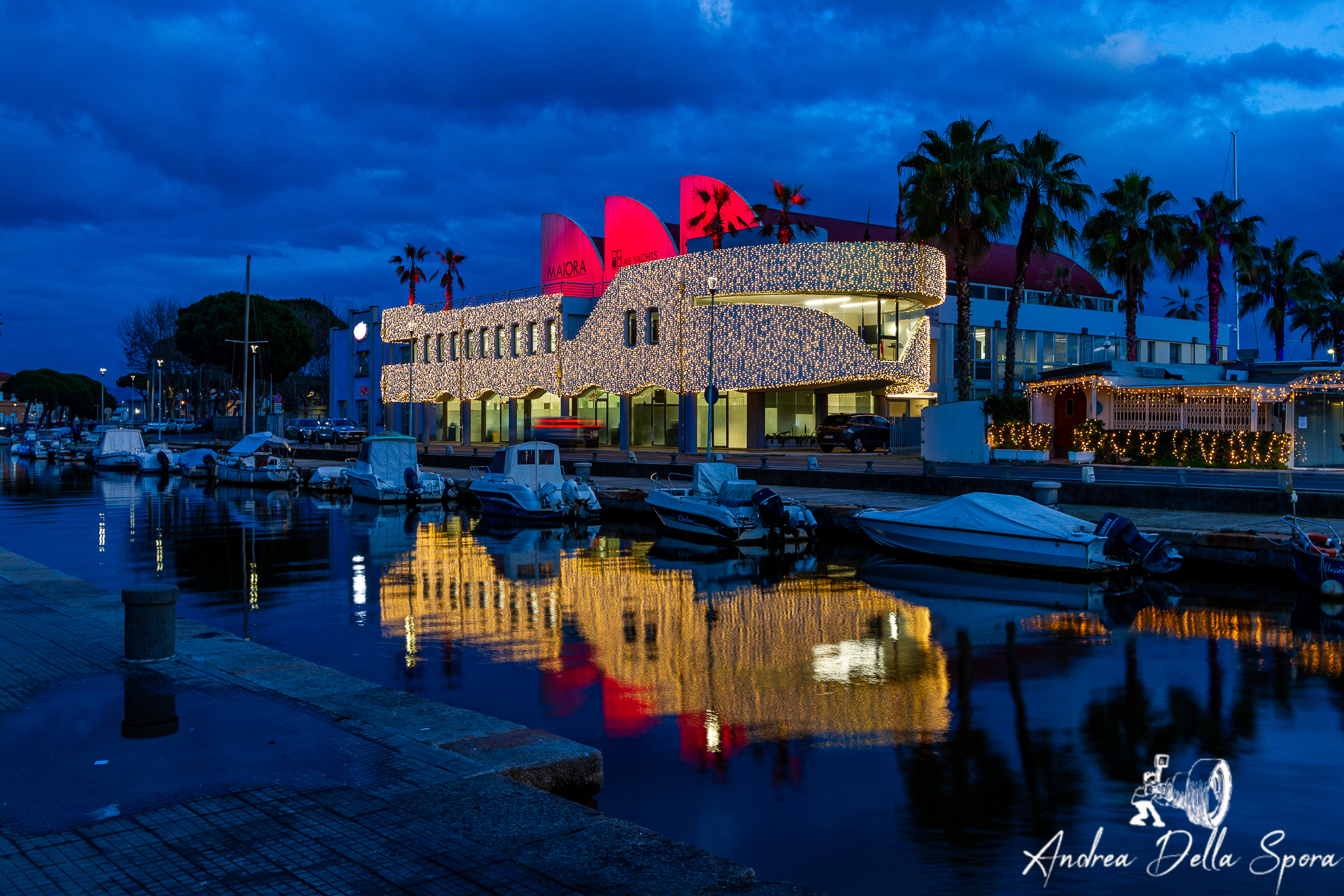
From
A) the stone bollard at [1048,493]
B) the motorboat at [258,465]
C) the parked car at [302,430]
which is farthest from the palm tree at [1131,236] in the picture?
the parked car at [302,430]

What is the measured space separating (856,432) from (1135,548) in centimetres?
2975

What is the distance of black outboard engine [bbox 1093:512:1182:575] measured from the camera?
65.8 ft

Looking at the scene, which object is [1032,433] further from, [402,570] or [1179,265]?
[402,570]

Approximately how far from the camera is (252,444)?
170 feet

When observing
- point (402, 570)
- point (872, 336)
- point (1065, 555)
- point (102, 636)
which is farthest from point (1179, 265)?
point (102, 636)

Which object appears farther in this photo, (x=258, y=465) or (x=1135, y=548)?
(x=258, y=465)

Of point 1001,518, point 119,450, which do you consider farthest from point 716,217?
point 119,450

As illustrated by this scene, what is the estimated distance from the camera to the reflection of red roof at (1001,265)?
71125 mm

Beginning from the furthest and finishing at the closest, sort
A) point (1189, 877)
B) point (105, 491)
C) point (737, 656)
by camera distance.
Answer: point (105, 491)
point (737, 656)
point (1189, 877)

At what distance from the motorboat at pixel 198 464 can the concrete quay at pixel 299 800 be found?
165 ft

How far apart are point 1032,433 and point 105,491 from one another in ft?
134

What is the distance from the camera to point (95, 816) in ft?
19.9

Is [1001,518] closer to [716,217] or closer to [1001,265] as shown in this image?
[716,217]

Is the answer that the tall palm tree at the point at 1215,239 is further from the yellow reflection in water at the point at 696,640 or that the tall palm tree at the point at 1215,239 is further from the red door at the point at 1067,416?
the yellow reflection in water at the point at 696,640
